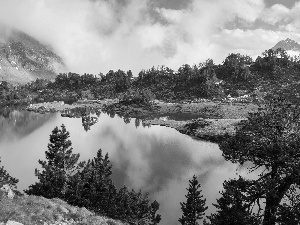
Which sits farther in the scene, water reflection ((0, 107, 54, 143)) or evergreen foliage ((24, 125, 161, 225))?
water reflection ((0, 107, 54, 143))

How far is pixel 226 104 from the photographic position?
186375 mm

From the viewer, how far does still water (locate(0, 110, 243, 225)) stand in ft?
201

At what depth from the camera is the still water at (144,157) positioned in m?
61.3

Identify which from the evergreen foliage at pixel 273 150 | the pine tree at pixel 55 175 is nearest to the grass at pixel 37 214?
the evergreen foliage at pixel 273 150

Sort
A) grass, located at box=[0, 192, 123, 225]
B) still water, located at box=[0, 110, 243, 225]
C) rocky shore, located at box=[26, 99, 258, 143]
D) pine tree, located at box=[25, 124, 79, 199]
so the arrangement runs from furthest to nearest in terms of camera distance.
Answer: rocky shore, located at box=[26, 99, 258, 143], still water, located at box=[0, 110, 243, 225], pine tree, located at box=[25, 124, 79, 199], grass, located at box=[0, 192, 123, 225]

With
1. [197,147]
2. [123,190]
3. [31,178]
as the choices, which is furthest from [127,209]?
[197,147]

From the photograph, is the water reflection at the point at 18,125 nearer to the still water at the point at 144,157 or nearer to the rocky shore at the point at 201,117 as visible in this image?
the still water at the point at 144,157

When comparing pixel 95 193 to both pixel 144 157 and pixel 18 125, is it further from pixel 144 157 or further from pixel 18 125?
pixel 18 125

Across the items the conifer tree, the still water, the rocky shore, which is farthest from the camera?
the rocky shore

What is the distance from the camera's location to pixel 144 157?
284ft

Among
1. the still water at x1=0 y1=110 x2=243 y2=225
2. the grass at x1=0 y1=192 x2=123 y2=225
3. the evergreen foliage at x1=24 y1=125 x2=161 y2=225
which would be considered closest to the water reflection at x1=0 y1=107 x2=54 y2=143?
the still water at x1=0 y1=110 x2=243 y2=225

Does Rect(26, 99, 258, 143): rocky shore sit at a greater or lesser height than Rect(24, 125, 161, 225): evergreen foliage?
greater

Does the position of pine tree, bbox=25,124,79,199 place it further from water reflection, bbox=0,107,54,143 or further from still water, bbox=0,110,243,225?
water reflection, bbox=0,107,54,143

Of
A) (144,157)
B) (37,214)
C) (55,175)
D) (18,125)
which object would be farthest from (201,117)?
(37,214)
